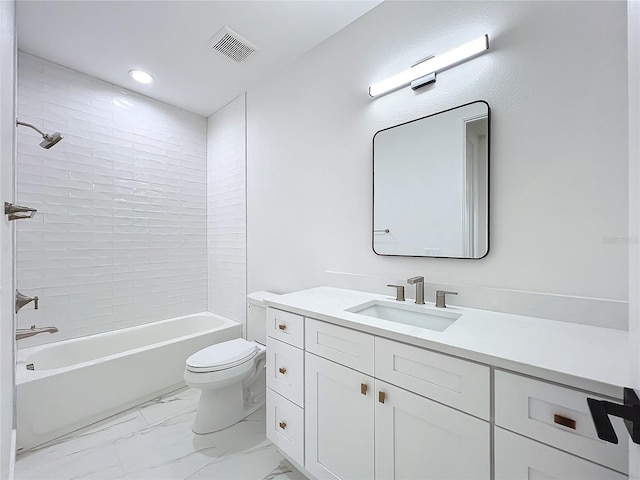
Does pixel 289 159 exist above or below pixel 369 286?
above

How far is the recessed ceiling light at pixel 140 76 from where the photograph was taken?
2.29 meters

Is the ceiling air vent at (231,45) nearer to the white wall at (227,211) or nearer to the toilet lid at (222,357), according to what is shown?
the white wall at (227,211)

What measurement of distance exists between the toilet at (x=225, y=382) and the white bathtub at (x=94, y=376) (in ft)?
1.72

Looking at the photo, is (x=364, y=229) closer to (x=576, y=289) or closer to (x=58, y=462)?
(x=576, y=289)

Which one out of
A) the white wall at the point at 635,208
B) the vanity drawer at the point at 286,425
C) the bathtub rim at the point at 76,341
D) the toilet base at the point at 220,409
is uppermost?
the white wall at the point at 635,208

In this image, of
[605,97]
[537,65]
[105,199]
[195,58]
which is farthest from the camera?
[105,199]

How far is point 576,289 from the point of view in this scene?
109 centimetres

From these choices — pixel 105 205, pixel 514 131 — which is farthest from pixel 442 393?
pixel 105 205

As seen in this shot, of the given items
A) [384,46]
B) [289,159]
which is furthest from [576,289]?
[289,159]

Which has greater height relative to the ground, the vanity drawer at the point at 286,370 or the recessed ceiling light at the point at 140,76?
the recessed ceiling light at the point at 140,76

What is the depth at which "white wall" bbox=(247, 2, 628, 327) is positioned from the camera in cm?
103

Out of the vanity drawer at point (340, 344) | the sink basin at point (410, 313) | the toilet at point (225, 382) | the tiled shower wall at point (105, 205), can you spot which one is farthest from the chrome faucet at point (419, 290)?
the tiled shower wall at point (105, 205)

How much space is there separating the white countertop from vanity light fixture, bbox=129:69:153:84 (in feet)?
7.89

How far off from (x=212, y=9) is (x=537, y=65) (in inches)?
69.6
